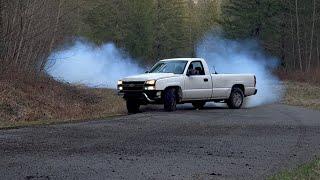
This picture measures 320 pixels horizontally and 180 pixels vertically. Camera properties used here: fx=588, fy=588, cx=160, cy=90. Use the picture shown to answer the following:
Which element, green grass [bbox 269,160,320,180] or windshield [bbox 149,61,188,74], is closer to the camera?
green grass [bbox 269,160,320,180]

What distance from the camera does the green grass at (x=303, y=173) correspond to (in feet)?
26.2

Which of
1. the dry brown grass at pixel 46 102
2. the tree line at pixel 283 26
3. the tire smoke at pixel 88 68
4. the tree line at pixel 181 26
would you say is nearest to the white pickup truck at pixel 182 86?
the dry brown grass at pixel 46 102

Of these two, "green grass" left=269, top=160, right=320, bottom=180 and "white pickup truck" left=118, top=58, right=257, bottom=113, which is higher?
"white pickup truck" left=118, top=58, right=257, bottom=113

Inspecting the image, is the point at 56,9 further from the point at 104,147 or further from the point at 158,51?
the point at 158,51

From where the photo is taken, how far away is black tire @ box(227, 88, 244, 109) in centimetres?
2148

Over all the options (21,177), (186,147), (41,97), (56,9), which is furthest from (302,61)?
(21,177)

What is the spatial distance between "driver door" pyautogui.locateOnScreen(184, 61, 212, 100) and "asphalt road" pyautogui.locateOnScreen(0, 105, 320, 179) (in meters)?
3.57

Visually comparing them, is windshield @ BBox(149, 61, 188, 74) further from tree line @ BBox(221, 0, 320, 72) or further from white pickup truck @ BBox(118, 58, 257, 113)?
tree line @ BBox(221, 0, 320, 72)

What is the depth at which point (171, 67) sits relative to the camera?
65.6ft

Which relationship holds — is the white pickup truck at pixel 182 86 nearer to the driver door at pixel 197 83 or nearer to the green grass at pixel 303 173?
the driver door at pixel 197 83

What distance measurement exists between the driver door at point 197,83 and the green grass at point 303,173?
34.8 feet

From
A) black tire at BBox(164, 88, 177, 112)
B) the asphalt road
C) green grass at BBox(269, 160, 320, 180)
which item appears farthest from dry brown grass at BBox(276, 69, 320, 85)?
green grass at BBox(269, 160, 320, 180)

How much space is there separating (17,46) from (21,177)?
49.7 feet

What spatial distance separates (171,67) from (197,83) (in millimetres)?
1054
